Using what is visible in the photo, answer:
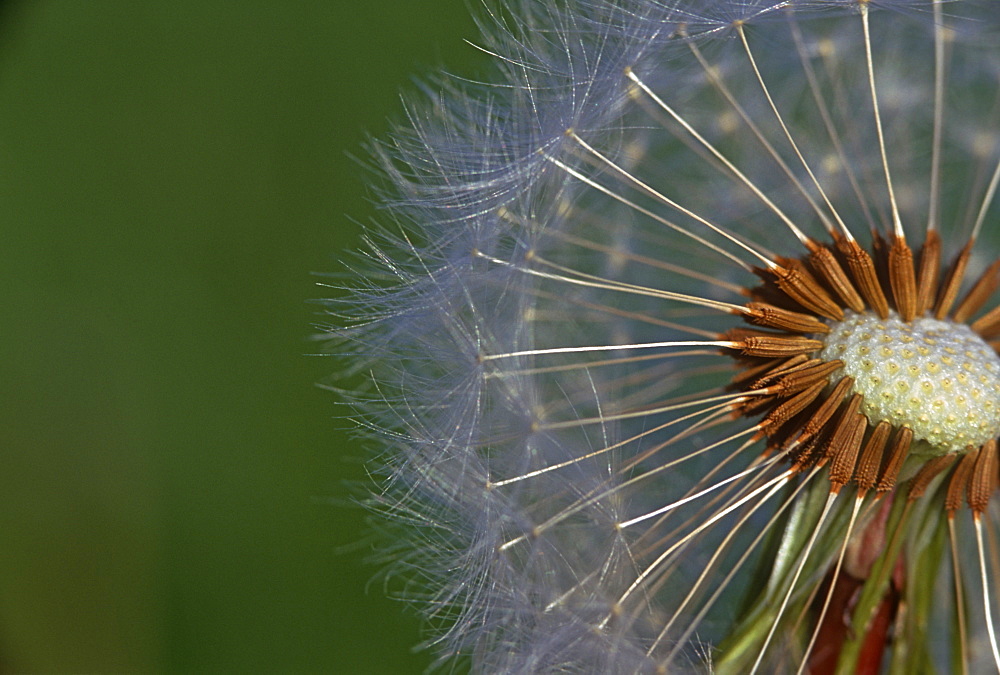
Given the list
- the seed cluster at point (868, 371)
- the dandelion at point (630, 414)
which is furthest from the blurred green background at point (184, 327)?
the seed cluster at point (868, 371)

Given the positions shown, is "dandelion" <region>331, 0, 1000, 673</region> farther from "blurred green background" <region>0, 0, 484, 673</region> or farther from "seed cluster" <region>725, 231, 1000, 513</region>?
"blurred green background" <region>0, 0, 484, 673</region>

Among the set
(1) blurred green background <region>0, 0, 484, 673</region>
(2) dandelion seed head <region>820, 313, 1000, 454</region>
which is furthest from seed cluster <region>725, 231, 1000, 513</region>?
(1) blurred green background <region>0, 0, 484, 673</region>

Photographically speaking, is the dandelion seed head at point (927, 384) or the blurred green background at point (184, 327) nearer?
the dandelion seed head at point (927, 384)

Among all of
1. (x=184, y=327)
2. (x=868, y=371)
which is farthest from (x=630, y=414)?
(x=184, y=327)

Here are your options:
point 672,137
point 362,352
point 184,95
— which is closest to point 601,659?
point 362,352

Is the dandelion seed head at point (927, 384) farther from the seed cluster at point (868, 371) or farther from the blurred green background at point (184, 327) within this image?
the blurred green background at point (184, 327)

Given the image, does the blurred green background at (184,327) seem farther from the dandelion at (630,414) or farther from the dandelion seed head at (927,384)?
the dandelion seed head at (927,384)

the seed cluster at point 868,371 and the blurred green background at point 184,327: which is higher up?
the seed cluster at point 868,371
